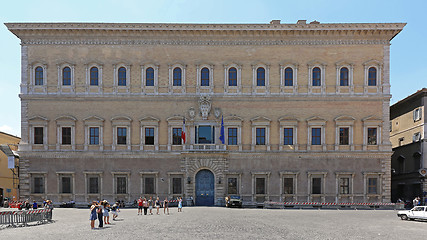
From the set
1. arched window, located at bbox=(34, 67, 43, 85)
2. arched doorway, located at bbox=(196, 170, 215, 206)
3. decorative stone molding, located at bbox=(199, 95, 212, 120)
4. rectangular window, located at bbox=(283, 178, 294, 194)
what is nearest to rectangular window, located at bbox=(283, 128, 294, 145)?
rectangular window, located at bbox=(283, 178, 294, 194)

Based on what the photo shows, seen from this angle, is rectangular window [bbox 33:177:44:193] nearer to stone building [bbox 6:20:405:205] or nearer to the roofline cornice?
stone building [bbox 6:20:405:205]

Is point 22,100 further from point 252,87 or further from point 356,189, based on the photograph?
point 356,189

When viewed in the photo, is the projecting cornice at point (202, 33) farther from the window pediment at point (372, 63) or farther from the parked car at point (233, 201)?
the parked car at point (233, 201)

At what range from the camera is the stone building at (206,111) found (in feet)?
125

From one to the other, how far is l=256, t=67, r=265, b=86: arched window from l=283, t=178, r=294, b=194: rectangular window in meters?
9.73

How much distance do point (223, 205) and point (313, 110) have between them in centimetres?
1275

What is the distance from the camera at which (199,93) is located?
3850cm

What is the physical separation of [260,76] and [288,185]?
11.0 meters

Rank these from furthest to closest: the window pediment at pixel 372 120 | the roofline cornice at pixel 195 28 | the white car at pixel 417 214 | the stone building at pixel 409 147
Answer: the stone building at pixel 409 147, the window pediment at pixel 372 120, the roofline cornice at pixel 195 28, the white car at pixel 417 214

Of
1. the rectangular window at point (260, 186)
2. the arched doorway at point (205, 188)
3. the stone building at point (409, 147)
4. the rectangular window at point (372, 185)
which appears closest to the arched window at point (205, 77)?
the arched doorway at point (205, 188)

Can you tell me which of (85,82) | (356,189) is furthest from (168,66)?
(356,189)

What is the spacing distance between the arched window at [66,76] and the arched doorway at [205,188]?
15697mm

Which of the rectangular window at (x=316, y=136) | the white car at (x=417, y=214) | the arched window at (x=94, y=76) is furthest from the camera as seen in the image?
the arched window at (x=94, y=76)

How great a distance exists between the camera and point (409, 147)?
138 feet
